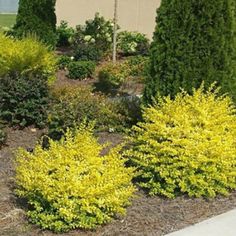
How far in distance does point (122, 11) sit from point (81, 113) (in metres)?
9.62

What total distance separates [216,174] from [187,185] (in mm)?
293

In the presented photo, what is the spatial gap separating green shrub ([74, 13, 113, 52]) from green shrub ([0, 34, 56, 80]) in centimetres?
398

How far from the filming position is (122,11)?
1569 centimetres

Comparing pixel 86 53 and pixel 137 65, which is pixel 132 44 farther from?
pixel 137 65

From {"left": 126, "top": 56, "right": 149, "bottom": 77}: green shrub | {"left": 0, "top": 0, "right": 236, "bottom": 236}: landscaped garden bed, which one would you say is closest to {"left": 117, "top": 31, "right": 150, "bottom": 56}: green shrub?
{"left": 126, "top": 56, "right": 149, "bottom": 77}: green shrub

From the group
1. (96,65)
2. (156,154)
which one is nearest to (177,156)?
(156,154)

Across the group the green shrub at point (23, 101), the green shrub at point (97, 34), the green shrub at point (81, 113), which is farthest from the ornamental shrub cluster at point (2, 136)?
the green shrub at point (97, 34)

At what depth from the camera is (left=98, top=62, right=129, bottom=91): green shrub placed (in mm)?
10281

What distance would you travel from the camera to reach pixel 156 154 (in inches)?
203

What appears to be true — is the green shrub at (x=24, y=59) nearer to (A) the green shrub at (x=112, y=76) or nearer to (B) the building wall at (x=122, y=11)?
(A) the green shrub at (x=112, y=76)

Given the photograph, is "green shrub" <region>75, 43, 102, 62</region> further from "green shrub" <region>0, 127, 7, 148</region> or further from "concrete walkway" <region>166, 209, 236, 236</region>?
"concrete walkway" <region>166, 209, 236, 236</region>

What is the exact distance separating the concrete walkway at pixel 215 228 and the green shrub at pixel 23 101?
320 centimetres

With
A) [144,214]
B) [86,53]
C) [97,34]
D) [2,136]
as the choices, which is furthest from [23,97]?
[97,34]

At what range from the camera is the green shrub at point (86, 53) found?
11.9 m
